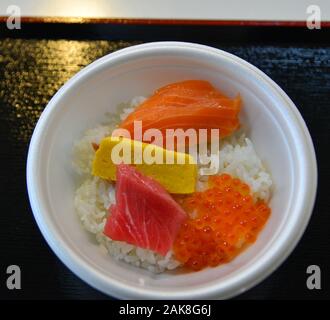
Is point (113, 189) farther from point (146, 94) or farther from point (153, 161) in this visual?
point (146, 94)

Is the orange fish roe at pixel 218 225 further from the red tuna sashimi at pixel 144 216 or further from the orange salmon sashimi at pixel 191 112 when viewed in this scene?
the orange salmon sashimi at pixel 191 112

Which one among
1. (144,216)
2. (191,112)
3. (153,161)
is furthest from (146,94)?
(144,216)

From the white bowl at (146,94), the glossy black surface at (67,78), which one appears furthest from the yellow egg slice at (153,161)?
the glossy black surface at (67,78)

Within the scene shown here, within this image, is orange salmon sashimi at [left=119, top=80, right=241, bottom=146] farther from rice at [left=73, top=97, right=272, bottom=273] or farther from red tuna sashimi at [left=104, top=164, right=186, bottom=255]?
red tuna sashimi at [left=104, top=164, right=186, bottom=255]

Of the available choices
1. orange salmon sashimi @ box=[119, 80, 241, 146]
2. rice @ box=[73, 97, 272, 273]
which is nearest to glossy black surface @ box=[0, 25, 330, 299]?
rice @ box=[73, 97, 272, 273]

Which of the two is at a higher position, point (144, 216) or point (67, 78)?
point (67, 78)
